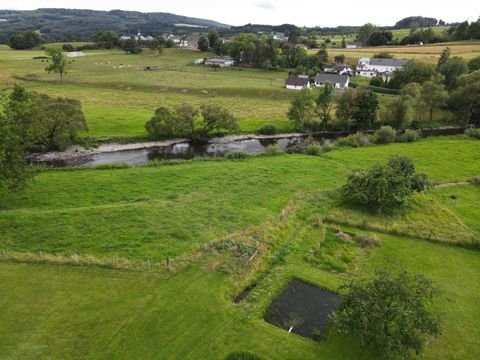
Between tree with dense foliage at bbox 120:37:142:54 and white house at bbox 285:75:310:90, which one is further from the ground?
tree with dense foliage at bbox 120:37:142:54

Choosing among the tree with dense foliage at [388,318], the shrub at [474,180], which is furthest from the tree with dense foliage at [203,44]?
the tree with dense foliage at [388,318]

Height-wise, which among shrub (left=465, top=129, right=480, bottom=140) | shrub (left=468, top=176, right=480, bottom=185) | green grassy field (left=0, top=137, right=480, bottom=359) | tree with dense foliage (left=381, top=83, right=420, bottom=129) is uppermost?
tree with dense foliage (left=381, top=83, right=420, bottom=129)

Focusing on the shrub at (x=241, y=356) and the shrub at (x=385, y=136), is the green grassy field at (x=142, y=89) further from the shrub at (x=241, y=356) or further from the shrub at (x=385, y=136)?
the shrub at (x=241, y=356)

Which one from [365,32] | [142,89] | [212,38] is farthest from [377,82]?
[365,32]

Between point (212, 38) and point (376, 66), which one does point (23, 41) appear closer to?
point (212, 38)

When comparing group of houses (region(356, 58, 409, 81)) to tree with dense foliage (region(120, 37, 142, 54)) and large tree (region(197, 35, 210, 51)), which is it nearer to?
large tree (region(197, 35, 210, 51))

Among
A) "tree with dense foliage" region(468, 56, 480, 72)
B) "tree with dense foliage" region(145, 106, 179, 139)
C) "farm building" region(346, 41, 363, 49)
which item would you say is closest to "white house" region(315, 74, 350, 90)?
"tree with dense foliage" region(468, 56, 480, 72)

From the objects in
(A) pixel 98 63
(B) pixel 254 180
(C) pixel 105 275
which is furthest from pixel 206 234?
(A) pixel 98 63
